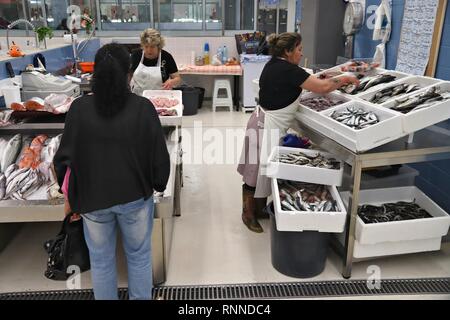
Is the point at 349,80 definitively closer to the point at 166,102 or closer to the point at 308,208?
the point at 308,208

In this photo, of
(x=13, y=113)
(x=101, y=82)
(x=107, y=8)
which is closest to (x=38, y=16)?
(x=107, y=8)

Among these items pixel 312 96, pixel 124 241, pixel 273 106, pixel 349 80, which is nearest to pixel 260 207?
pixel 273 106

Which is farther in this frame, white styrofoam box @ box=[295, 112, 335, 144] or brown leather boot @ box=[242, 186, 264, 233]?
brown leather boot @ box=[242, 186, 264, 233]

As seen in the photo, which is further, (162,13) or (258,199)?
(162,13)

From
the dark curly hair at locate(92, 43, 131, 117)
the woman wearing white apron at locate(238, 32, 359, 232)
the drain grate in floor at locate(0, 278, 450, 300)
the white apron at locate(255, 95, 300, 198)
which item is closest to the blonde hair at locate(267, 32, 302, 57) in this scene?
the woman wearing white apron at locate(238, 32, 359, 232)

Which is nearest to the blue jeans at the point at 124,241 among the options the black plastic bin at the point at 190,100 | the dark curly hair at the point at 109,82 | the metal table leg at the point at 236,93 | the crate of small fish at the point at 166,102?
the dark curly hair at the point at 109,82

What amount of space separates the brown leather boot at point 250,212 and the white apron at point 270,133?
16cm

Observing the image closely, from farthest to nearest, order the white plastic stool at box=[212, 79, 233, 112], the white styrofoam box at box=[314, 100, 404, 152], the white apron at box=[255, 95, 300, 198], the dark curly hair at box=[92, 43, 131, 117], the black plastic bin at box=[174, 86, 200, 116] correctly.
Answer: the white plastic stool at box=[212, 79, 233, 112], the black plastic bin at box=[174, 86, 200, 116], the white apron at box=[255, 95, 300, 198], the white styrofoam box at box=[314, 100, 404, 152], the dark curly hair at box=[92, 43, 131, 117]

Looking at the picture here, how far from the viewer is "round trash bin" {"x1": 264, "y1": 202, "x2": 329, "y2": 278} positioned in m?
2.61

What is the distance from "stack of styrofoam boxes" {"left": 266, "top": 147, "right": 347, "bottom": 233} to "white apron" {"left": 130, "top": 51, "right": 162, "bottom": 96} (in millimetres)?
1593

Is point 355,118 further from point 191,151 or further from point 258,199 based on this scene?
point 191,151

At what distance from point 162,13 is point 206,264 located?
6091 mm

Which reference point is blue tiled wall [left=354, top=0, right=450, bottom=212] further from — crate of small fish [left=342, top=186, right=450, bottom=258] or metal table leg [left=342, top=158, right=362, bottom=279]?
→ metal table leg [left=342, top=158, right=362, bottom=279]
